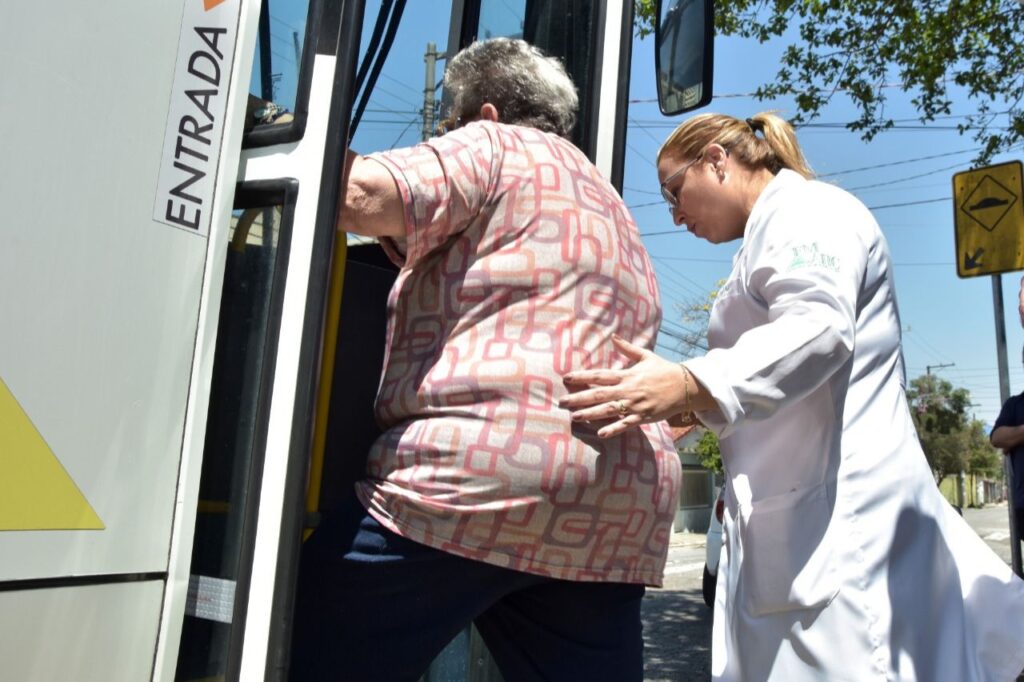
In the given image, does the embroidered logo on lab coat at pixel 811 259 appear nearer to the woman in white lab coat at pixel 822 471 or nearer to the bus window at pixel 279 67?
the woman in white lab coat at pixel 822 471

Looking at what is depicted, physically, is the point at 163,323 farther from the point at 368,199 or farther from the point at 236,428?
the point at 368,199

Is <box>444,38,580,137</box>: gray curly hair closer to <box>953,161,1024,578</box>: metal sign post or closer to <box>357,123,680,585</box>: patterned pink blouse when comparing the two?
<box>357,123,680,585</box>: patterned pink blouse

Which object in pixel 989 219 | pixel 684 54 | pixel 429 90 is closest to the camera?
pixel 429 90

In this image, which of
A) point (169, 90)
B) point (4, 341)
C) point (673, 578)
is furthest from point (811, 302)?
point (673, 578)

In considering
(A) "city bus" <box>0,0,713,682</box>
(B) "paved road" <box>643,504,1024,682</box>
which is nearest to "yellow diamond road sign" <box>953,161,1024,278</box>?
(B) "paved road" <box>643,504,1024,682</box>

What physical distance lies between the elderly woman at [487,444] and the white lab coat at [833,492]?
0.19 meters

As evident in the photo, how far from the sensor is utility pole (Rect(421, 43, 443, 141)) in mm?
2312

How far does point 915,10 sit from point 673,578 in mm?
7586

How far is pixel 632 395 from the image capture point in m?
1.58

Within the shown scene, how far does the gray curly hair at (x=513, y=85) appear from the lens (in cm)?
191

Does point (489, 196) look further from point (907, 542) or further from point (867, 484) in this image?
point (907, 542)

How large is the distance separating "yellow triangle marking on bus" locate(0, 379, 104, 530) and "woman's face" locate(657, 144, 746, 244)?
1.35 m

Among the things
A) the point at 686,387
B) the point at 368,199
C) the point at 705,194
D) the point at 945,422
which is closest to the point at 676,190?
the point at 705,194

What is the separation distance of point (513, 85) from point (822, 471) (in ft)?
3.04
